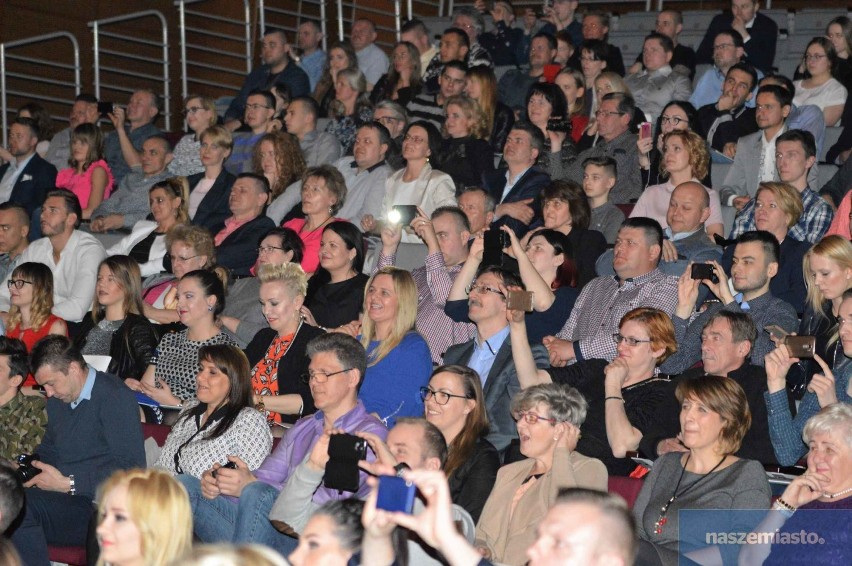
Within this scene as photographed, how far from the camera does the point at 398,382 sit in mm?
4789

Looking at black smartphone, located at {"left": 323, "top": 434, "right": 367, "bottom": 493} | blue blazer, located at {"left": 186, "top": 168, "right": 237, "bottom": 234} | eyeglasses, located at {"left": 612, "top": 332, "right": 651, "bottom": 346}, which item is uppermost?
blue blazer, located at {"left": 186, "top": 168, "right": 237, "bottom": 234}

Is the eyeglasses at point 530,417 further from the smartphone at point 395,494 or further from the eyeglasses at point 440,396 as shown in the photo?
the smartphone at point 395,494

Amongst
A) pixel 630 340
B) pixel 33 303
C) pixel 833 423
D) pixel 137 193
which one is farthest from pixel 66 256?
pixel 833 423

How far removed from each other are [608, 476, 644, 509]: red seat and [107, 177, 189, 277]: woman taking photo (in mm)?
3575

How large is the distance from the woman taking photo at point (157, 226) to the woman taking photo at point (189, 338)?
137 cm

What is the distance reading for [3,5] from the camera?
9781 mm

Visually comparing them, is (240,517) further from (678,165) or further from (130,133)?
(130,133)

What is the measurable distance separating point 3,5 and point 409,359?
646cm

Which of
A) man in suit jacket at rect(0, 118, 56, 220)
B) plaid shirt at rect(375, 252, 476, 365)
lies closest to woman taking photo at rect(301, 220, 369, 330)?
plaid shirt at rect(375, 252, 476, 365)

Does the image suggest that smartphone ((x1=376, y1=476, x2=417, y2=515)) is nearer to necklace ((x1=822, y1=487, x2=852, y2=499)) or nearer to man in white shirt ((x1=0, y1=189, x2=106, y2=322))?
necklace ((x1=822, y1=487, x2=852, y2=499))

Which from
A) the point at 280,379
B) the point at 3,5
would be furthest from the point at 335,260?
the point at 3,5

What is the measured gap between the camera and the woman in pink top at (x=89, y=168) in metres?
8.12

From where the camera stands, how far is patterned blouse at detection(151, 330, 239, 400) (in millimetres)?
5379

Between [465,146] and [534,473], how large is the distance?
137 inches
